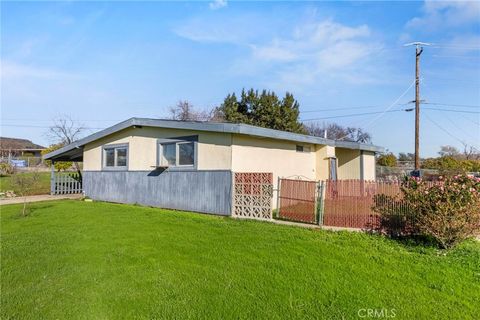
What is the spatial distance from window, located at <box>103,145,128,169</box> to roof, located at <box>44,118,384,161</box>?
2.19 ft

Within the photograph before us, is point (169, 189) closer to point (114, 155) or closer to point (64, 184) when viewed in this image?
point (114, 155)

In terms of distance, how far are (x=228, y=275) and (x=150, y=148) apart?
8832 mm

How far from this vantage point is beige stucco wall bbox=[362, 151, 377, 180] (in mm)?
17281

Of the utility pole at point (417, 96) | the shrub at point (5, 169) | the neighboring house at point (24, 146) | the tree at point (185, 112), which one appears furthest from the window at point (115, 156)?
the neighboring house at point (24, 146)

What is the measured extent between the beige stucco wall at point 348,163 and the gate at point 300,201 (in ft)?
27.8

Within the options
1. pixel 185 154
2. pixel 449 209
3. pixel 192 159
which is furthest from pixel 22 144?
pixel 449 209

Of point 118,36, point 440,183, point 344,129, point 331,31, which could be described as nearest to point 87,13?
point 118,36

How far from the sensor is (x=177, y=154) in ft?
38.6

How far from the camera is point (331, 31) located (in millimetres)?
12508

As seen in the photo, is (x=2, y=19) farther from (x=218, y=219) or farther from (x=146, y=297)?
(x=146, y=297)

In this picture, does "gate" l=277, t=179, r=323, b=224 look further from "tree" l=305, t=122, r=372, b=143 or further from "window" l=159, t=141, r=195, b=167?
"tree" l=305, t=122, r=372, b=143

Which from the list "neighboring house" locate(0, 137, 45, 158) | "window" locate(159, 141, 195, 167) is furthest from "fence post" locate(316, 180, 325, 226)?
"neighboring house" locate(0, 137, 45, 158)

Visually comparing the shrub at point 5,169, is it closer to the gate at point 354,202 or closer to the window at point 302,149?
the window at point 302,149

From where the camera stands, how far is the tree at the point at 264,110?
3256 centimetres
